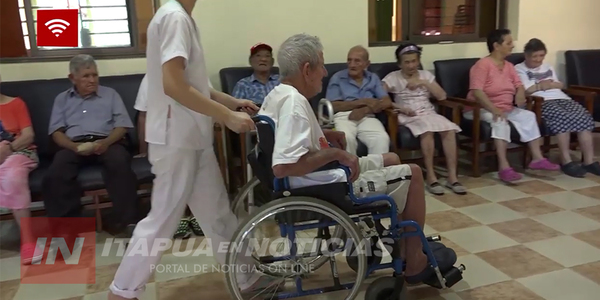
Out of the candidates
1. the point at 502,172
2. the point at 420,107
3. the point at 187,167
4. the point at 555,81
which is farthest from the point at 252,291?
the point at 555,81

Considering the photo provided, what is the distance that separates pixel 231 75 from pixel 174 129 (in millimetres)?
1726

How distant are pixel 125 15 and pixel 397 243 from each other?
2.64 metres

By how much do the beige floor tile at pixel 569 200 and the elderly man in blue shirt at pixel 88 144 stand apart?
101 inches

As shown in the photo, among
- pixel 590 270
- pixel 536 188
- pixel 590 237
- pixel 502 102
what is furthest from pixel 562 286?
pixel 502 102

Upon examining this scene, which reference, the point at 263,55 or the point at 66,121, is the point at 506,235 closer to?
the point at 263,55

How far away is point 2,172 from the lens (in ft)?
8.89

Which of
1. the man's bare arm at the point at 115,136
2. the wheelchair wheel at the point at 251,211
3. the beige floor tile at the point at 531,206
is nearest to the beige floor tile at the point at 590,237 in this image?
the beige floor tile at the point at 531,206

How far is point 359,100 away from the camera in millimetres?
3535

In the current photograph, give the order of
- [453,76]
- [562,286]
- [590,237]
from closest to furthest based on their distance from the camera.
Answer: [562,286], [590,237], [453,76]

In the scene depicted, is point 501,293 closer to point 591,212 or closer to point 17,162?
point 591,212

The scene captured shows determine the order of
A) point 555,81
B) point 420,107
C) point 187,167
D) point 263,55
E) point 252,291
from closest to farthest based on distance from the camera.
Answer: point 187,167, point 252,291, point 263,55, point 420,107, point 555,81

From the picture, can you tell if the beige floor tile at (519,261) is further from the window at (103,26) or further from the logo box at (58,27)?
the logo box at (58,27)

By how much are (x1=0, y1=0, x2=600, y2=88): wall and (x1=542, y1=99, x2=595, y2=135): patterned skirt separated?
0.84m

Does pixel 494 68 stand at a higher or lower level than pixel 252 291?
higher
